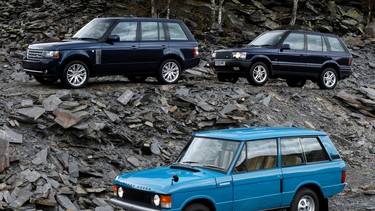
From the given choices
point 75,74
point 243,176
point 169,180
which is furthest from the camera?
point 75,74

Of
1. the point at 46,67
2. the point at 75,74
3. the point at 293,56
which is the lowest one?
the point at 75,74

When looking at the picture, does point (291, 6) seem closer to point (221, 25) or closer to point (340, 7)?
point (340, 7)

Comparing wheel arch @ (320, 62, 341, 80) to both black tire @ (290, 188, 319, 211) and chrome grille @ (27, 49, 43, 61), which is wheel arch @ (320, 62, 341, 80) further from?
black tire @ (290, 188, 319, 211)

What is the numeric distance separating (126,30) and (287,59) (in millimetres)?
5813

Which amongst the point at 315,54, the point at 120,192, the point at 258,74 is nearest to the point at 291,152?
the point at 120,192

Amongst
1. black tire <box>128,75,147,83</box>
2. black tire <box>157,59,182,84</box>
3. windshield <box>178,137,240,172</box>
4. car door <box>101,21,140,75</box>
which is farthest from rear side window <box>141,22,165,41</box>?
windshield <box>178,137,240,172</box>

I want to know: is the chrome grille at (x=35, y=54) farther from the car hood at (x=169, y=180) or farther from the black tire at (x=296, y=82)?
the black tire at (x=296, y=82)

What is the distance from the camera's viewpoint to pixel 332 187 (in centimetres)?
980

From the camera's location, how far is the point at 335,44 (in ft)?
66.9

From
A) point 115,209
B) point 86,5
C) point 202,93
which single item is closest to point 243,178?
point 115,209

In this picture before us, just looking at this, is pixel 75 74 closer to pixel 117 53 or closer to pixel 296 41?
pixel 117 53

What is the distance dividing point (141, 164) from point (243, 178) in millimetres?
4635

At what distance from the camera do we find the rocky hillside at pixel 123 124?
1114 centimetres

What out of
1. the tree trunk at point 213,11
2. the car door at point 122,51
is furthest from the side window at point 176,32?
the tree trunk at point 213,11
